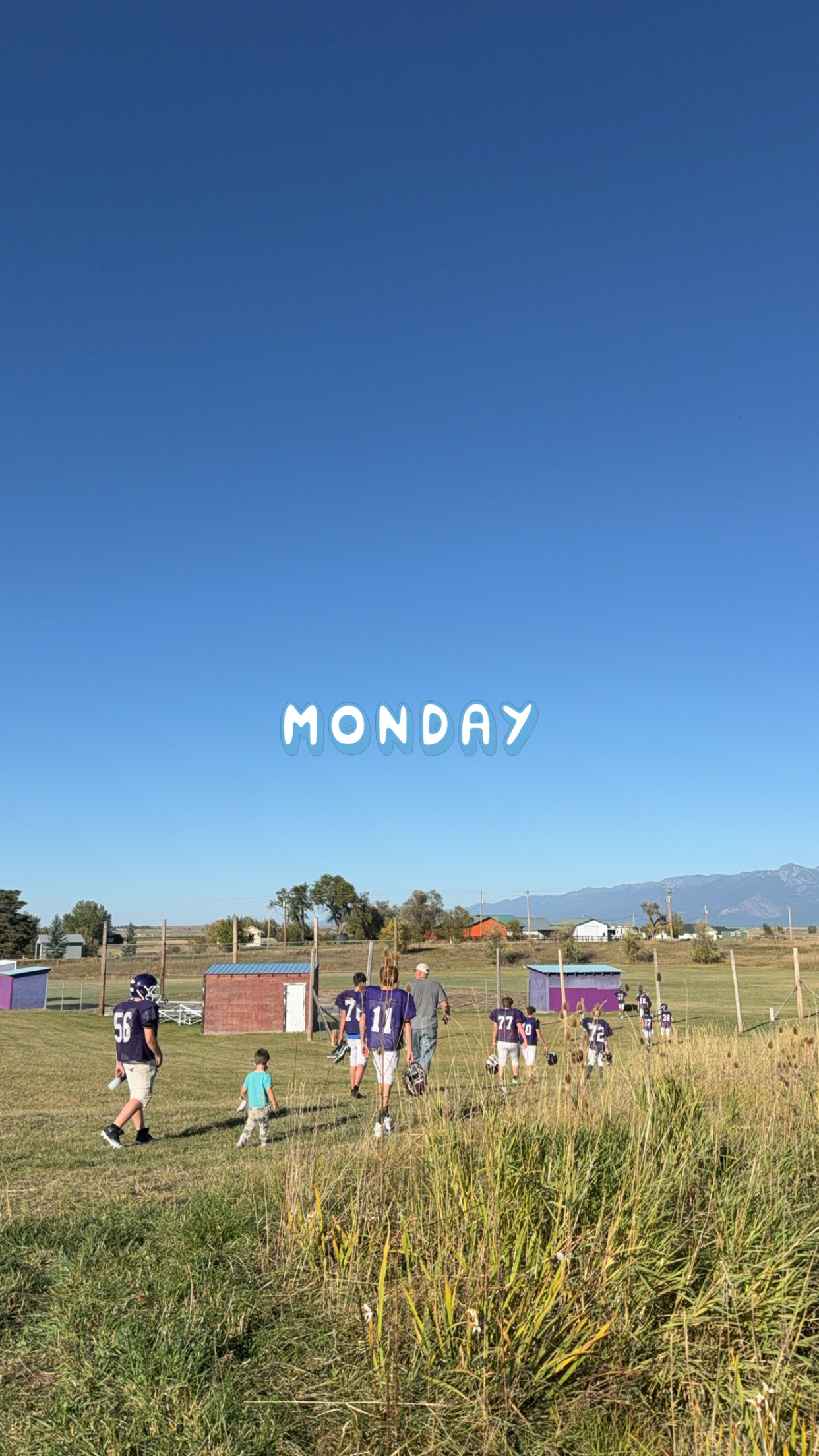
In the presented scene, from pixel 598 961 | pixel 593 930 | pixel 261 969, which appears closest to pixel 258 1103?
pixel 261 969

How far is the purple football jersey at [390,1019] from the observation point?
1050cm

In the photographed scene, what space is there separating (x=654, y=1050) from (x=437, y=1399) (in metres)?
4.51

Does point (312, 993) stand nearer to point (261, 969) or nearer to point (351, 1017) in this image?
point (261, 969)

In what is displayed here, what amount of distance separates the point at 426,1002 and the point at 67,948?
111 m

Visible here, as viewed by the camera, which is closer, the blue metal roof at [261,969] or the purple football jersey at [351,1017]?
the purple football jersey at [351,1017]

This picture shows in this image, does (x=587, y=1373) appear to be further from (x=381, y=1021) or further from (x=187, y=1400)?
(x=381, y=1021)

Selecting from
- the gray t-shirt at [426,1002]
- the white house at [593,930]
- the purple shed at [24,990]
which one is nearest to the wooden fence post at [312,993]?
the purple shed at [24,990]

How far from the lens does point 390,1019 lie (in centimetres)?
1060

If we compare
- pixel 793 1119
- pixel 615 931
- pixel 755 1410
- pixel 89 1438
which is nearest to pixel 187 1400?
pixel 89 1438

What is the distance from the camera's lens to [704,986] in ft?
173

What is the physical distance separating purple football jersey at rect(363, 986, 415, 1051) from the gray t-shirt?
926mm

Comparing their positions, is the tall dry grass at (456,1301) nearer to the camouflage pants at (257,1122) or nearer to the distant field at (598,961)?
the camouflage pants at (257,1122)

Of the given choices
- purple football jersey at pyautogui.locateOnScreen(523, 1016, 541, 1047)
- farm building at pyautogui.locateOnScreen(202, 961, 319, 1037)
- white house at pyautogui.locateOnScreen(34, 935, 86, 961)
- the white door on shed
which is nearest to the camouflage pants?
purple football jersey at pyautogui.locateOnScreen(523, 1016, 541, 1047)

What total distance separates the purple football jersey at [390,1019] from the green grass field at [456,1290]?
Answer: 3180mm
